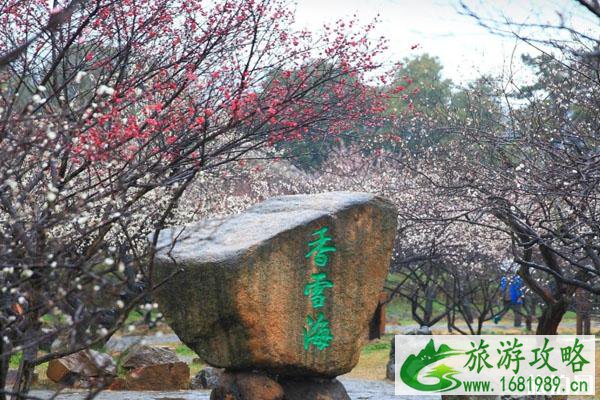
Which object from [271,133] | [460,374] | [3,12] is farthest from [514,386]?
[3,12]

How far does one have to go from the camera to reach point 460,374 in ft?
39.5

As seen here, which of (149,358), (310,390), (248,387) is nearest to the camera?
(248,387)

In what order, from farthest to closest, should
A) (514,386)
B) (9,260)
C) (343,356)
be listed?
1. (514,386)
2. (343,356)
3. (9,260)

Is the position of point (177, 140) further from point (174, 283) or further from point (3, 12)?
point (3, 12)

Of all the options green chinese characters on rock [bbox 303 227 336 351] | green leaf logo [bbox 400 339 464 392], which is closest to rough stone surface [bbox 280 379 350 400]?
green chinese characters on rock [bbox 303 227 336 351]

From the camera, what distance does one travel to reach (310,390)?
30.5 ft

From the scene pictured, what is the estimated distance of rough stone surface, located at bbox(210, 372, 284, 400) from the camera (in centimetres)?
881

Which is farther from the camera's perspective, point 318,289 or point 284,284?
point 318,289

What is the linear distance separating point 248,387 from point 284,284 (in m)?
1.15

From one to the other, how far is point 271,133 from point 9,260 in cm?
511

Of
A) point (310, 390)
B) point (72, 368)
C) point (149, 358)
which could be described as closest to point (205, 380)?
point (149, 358)

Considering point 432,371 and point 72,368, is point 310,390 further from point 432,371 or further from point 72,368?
point 72,368

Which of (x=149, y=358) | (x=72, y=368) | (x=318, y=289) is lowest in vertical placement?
(x=72, y=368)

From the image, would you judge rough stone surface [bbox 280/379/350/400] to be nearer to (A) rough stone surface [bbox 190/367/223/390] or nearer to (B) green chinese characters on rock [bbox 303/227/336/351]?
(B) green chinese characters on rock [bbox 303/227/336/351]
